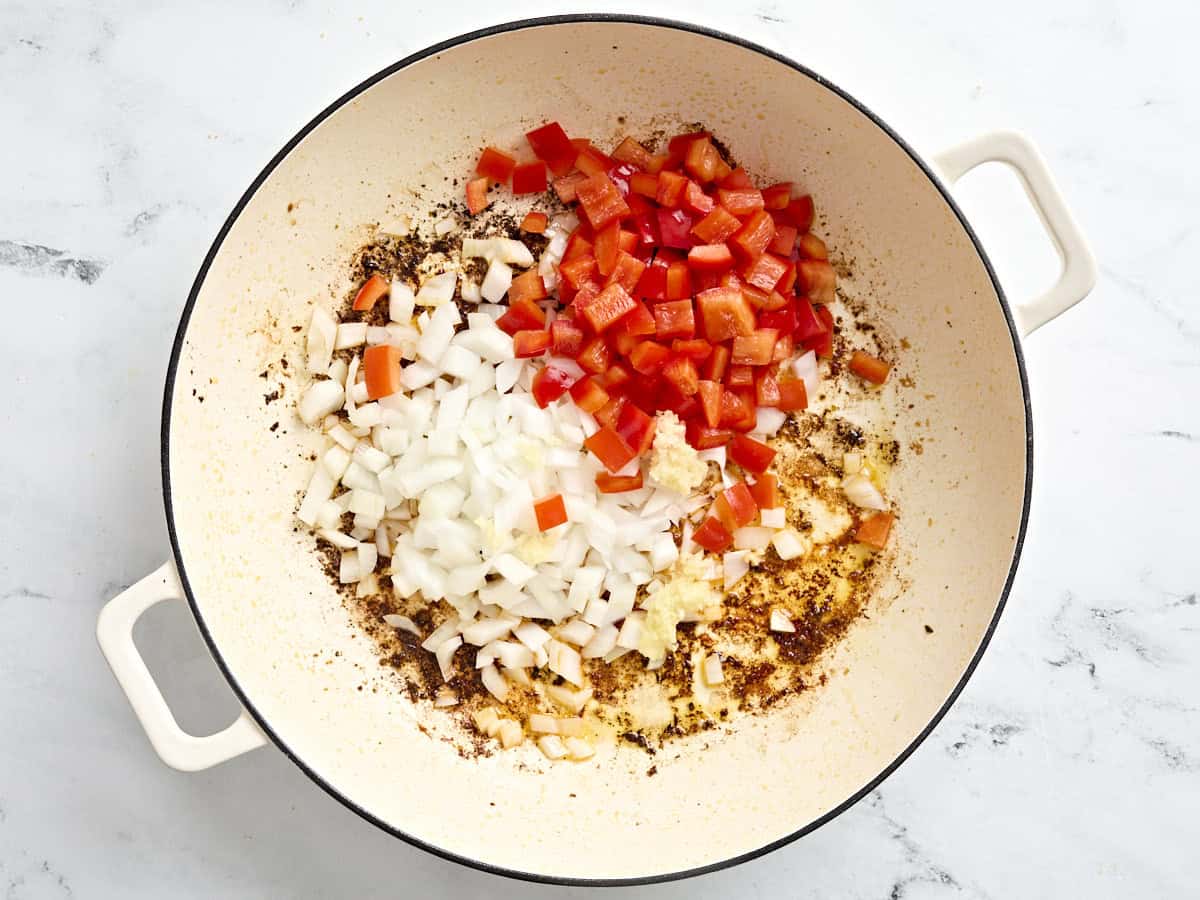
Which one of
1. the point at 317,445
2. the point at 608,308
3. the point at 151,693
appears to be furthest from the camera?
the point at 317,445

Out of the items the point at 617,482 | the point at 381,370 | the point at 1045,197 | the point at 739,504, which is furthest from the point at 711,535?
the point at 1045,197

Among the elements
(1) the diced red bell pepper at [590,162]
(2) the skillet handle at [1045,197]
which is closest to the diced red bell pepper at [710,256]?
(1) the diced red bell pepper at [590,162]

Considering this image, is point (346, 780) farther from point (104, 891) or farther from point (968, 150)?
point (968, 150)

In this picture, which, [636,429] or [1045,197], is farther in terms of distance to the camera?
[636,429]

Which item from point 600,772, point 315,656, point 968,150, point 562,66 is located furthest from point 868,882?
point 562,66

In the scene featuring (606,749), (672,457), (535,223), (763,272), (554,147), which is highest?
(554,147)

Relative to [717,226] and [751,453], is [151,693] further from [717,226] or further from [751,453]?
[717,226]
